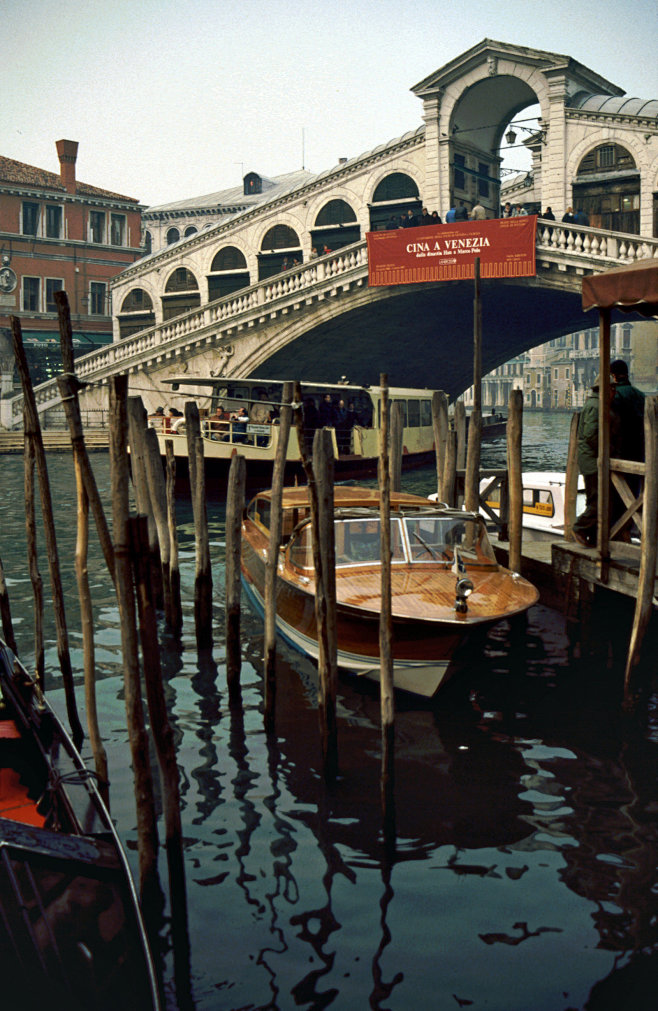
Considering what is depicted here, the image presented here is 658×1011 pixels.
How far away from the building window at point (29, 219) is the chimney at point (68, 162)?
179cm

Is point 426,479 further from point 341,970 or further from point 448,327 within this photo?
point 341,970

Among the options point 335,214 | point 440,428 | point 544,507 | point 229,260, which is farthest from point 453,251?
point 440,428

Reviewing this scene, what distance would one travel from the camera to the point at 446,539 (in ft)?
27.8

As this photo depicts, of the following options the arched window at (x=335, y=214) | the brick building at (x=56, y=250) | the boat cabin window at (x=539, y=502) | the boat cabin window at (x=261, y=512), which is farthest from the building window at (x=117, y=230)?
the boat cabin window at (x=539, y=502)

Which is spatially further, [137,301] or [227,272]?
[137,301]

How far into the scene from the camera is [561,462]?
28609 mm

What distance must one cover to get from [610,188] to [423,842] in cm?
2661

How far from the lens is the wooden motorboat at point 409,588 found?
7234 mm

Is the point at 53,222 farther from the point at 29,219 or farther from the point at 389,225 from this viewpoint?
the point at 389,225

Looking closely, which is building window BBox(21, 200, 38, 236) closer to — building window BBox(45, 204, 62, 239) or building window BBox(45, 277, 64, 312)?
building window BBox(45, 204, 62, 239)

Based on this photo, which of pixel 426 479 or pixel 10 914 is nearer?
pixel 10 914

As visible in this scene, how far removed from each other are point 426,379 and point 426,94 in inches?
476

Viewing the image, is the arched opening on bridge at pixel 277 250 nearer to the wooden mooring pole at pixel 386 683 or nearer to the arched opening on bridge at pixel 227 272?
the arched opening on bridge at pixel 227 272

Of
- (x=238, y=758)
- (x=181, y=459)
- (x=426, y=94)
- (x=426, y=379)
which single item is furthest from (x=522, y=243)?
(x=238, y=758)
